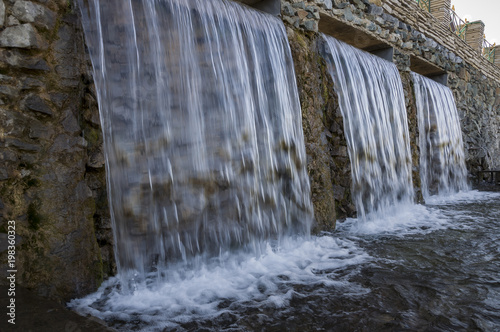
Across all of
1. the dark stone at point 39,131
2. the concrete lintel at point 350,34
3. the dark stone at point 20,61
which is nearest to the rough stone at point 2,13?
the dark stone at point 20,61

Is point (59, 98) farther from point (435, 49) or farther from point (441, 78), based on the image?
point (441, 78)

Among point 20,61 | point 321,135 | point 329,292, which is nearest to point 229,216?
point 329,292

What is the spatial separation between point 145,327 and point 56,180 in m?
0.90

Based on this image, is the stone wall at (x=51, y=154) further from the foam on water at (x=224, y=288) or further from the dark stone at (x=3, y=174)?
the foam on water at (x=224, y=288)

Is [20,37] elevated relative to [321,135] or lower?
elevated

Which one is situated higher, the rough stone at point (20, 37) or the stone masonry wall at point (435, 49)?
the stone masonry wall at point (435, 49)

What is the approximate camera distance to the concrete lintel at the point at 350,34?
459 centimetres

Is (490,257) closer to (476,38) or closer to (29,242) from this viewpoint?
(29,242)

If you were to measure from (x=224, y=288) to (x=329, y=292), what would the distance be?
635 mm

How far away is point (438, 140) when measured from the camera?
7195 mm

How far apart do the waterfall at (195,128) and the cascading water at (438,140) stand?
13.5 feet

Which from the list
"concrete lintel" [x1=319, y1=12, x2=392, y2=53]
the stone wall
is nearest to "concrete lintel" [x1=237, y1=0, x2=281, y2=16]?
"concrete lintel" [x1=319, y1=12, x2=392, y2=53]

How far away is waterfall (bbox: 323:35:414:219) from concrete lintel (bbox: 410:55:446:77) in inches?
53.1

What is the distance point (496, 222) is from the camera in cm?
425
